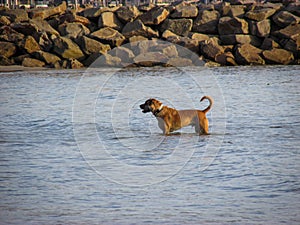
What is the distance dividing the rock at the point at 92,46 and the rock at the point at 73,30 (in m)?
1.48

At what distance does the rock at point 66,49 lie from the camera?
2902cm

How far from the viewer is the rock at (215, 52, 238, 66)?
94.5 ft

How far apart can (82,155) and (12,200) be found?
276 centimetres

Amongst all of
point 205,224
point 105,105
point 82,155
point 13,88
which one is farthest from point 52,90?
point 205,224

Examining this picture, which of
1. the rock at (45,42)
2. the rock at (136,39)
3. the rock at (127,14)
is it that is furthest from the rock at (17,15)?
the rock at (136,39)

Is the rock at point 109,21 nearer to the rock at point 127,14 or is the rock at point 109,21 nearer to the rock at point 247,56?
the rock at point 127,14

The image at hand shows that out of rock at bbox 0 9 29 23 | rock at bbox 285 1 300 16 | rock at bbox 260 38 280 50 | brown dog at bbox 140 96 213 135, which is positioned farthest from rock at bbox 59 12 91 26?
brown dog at bbox 140 96 213 135

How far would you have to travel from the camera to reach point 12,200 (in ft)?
25.0

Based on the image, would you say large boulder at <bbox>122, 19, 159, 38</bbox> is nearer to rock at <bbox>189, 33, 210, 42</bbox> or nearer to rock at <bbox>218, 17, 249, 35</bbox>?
rock at <bbox>189, 33, 210, 42</bbox>

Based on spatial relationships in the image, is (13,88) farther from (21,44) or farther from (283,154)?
(283,154)

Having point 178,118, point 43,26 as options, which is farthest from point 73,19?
point 178,118

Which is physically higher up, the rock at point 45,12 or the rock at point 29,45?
the rock at point 45,12

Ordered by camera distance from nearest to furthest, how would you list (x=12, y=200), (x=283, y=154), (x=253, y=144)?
(x=12, y=200), (x=283, y=154), (x=253, y=144)

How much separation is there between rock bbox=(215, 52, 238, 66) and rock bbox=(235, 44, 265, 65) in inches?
8.9
